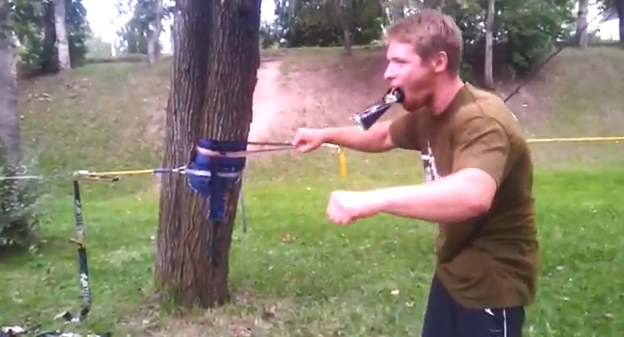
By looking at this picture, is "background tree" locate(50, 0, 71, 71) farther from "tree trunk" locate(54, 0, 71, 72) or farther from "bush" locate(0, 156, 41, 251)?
"bush" locate(0, 156, 41, 251)

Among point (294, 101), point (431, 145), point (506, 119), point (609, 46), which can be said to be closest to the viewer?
point (506, 119)

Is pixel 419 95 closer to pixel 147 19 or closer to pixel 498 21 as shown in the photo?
pixel 498 21

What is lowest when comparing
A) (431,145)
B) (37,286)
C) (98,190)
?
(98,190)

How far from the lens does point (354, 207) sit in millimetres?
2064

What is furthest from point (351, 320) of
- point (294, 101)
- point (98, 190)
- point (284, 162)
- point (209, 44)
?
point (294, 101)

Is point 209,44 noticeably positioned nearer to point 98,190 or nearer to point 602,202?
point 602,202

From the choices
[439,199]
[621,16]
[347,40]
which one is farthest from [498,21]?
[439,199]

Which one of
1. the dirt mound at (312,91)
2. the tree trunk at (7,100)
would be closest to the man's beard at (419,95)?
the tree trunk at (7,100)

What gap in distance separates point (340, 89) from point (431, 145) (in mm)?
19463

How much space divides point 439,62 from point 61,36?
75.4 feet

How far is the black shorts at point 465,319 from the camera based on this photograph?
107 inches

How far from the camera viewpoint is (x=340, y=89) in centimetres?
2211

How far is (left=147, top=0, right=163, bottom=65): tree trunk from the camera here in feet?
84.0

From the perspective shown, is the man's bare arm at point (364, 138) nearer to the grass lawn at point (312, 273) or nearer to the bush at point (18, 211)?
the grass lawn at point (312, 273)
